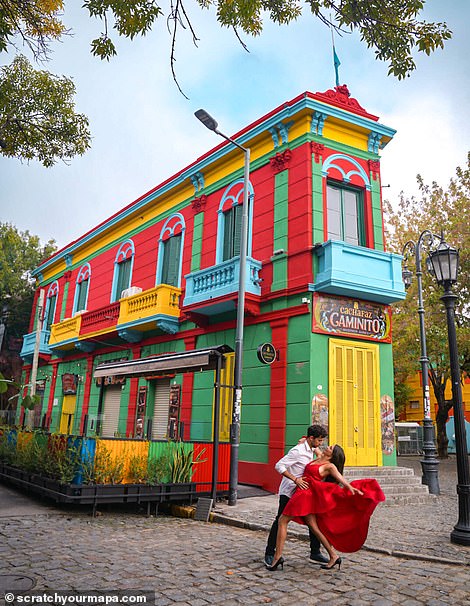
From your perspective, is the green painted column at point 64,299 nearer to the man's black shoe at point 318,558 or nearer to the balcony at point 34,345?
the balcony at point 34,345

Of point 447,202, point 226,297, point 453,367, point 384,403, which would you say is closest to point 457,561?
point 453,367

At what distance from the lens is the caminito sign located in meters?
Answer: 13.1

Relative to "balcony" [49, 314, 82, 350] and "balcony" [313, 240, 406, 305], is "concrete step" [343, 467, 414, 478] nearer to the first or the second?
"balcony" [313, 240, 406, 305]

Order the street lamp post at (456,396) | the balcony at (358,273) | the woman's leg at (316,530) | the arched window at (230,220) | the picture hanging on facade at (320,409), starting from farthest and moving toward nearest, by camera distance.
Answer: the arched window at (230,220) < the balcony at (358,273) < the picture hanging on facade at (320,409) < the street lamp post at (456,396) < the woman's leg at (316,530)

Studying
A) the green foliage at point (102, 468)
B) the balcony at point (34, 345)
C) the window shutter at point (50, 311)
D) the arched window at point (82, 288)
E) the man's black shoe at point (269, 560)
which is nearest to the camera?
the man's black shoe at point (269, 560)

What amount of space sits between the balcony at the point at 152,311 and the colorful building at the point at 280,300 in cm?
5

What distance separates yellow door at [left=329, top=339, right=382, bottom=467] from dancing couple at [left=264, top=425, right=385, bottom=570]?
6.27m

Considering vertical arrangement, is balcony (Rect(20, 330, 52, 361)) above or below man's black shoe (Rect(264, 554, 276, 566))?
above

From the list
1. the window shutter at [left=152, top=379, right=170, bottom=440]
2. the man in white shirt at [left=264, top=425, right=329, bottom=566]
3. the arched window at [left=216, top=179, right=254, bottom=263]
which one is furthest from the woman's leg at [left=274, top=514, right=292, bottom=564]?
the window shutter at [left=152, top=379, right=170, bottom=440]

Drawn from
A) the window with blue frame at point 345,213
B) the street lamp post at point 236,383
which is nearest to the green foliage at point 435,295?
the window with blue frame at point 345,213

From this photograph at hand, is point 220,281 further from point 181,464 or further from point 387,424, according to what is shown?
point 387,424

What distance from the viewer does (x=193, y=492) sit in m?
10.6

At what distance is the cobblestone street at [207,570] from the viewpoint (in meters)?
5.27

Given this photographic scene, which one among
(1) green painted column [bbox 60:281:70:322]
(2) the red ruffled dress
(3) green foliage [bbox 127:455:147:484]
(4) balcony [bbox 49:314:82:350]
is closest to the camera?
(2) the red ruffled dress
